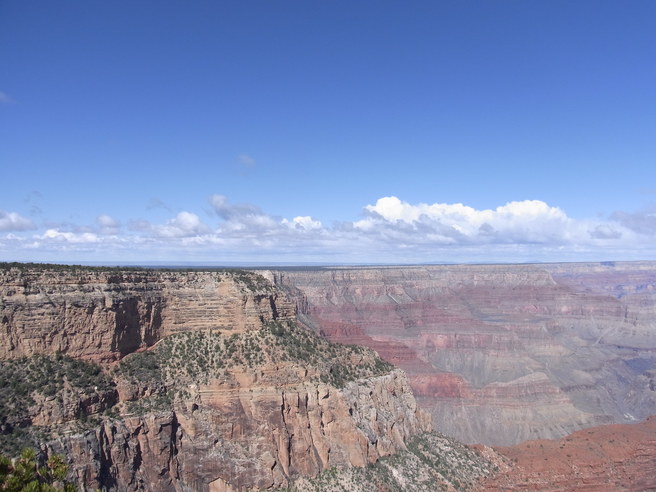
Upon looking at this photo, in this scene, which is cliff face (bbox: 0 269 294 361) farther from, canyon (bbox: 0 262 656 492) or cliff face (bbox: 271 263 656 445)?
cliff face (bbox: 271 263 656 445)

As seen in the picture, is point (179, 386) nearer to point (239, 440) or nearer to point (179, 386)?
point (179, 386)

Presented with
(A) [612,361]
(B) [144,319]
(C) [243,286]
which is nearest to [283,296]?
(C) [243,286]

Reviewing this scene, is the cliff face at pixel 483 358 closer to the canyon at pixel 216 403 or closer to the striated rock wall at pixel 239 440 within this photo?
the canyon at pixel 216 403

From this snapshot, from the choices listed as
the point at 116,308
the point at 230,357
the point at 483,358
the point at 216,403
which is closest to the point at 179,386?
the point at 216,403

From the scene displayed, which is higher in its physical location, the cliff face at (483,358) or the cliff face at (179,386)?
the cliff face at (179,386)

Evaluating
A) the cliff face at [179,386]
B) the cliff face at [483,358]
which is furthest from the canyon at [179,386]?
the cliff face at [483,358]

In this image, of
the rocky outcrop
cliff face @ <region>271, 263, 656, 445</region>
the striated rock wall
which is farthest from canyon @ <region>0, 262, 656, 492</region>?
cliff face @ <region>271, 263, 656, 445</region>
